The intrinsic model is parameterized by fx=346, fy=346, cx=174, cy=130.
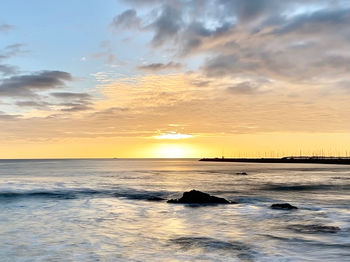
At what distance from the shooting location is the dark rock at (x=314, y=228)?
67.7 ft

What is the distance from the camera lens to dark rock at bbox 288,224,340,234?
2064cm

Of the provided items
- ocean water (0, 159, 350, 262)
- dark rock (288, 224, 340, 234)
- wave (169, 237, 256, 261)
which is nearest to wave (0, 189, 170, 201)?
ocean water (0, 159, 350, 262)

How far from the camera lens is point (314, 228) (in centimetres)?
2152

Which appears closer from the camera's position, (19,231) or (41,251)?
(41,251)

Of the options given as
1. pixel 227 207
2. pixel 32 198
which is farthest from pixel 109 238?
pixel 32 198

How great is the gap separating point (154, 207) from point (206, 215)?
6975 mm

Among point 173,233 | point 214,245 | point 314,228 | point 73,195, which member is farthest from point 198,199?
point 73,195

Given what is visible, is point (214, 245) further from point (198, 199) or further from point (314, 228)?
point (198, 199)

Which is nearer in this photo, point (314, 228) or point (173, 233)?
point (173, 233)

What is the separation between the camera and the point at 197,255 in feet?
51.1

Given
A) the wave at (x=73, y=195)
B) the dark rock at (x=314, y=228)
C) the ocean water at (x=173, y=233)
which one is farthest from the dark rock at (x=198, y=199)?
the dark rock at (x=314, y=228)

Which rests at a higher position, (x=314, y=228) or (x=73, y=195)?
(x=314, y=228)

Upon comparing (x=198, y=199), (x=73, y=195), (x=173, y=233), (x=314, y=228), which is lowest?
(x=73, y=195)

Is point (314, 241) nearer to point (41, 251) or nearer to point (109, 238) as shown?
point (109, 238)
